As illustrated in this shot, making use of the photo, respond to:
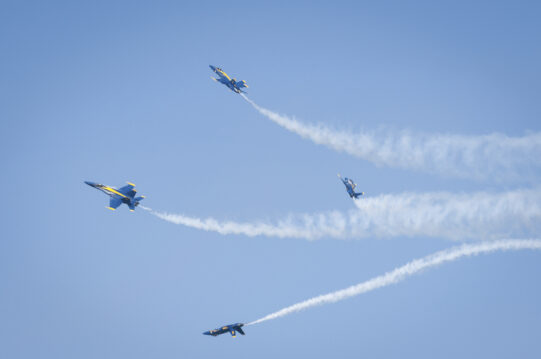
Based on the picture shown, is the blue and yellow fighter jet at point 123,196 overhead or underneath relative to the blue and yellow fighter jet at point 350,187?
underneath

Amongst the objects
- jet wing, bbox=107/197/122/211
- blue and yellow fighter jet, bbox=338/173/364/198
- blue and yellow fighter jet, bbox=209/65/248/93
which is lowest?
jet wing, bbox=107/197/122/211

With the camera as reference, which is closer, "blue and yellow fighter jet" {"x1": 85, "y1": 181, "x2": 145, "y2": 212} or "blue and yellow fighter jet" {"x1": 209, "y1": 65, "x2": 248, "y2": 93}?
"blue and yellow fighter jet" {"x1": 85, "y1": 181, "x2": 145, "y2": 212}

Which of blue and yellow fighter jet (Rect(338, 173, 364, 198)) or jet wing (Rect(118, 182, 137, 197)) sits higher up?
blue and yellow fighter jet (Rect(338, 173, 364, 198))

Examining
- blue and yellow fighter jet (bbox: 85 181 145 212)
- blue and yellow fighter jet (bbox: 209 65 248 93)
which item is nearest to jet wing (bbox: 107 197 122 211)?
blue and yellow fighter jet (bbox: 85 181 145 212)

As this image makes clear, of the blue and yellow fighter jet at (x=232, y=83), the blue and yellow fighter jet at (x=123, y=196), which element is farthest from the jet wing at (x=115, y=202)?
the blue and yellow fighter jet at (x=232, y=83)

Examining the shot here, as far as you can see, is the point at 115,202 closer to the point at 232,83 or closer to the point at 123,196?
the point at 123,196

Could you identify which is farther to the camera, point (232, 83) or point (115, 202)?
point (232, 83)

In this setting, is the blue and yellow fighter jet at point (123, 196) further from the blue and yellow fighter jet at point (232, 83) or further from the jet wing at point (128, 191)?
the blue and yellow fighter jet at point (232, 83)

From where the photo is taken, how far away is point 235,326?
3346 inches

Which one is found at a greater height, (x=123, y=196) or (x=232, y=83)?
(x=232, y=83)

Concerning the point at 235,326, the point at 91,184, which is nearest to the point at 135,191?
the point at 91,184

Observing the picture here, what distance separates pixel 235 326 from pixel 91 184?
117 ft

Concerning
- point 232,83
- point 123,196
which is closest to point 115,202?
point 123,196

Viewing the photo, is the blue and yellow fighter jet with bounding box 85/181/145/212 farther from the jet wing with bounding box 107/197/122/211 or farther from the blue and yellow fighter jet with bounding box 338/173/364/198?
the blue and yellow fighter jet with bounding box 338/173/364/198
